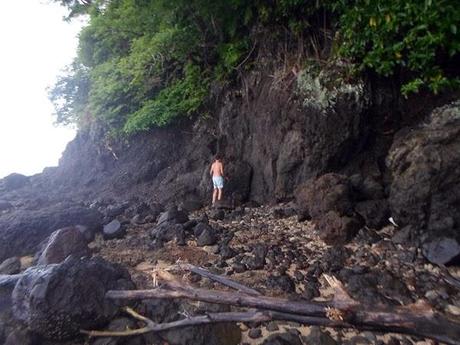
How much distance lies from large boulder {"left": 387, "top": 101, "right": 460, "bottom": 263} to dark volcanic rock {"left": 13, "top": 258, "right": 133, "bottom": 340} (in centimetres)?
478

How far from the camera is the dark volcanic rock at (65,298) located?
14.1 ft

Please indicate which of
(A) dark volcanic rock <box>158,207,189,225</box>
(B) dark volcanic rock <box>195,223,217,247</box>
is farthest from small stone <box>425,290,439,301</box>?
(A) dark volcanic rock <box>158,207,189,225</box>

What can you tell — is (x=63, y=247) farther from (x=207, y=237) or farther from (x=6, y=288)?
(x=207, y=237)

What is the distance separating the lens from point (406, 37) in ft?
20.7

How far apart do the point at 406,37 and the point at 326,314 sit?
541cm

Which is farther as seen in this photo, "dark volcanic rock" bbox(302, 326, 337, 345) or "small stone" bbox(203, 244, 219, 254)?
"small stone" bbox(203, 244, 219, 254)

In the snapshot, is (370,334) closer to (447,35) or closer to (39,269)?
(39,269)

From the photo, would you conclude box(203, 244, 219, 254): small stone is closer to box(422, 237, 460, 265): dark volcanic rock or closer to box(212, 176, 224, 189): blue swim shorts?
box(212, 176, 224, 189): blue swim shorts

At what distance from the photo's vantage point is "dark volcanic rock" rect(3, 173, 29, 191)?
70.3 feet

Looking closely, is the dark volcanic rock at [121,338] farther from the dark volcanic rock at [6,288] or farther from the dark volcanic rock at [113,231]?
the dark volcanic rock at [113,231]

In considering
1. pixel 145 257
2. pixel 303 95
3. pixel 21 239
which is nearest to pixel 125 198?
pixel 21 239

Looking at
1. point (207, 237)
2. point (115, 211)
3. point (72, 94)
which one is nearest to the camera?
point (207, 237)

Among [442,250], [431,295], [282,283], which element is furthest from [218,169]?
[431,295]

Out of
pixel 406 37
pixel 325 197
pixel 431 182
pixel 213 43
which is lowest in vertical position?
pixel 325 197
